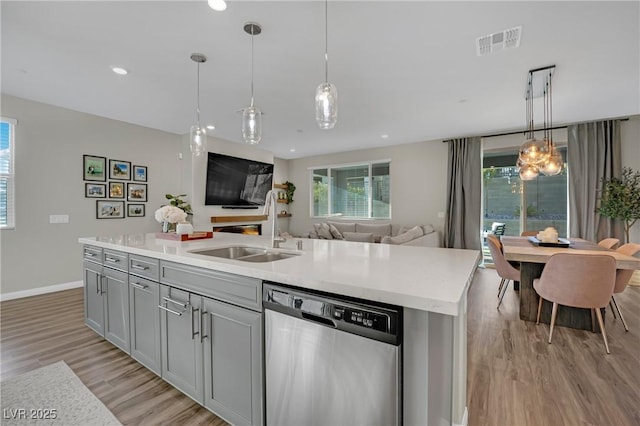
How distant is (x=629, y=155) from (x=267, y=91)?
5.70 m

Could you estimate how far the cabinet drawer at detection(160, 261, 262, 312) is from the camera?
139 centimetres

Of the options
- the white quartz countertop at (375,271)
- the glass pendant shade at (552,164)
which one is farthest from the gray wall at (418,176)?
the white quartz countertop at (375,271)

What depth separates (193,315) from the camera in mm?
1638

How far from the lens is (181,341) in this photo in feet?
A: 5.68

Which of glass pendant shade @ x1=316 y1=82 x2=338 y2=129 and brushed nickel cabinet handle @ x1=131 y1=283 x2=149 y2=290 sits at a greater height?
glass pendant shade @ x1=316 y1=82 x2=338 y2=129

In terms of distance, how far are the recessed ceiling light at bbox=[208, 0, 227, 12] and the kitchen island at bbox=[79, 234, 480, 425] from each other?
1.73 m

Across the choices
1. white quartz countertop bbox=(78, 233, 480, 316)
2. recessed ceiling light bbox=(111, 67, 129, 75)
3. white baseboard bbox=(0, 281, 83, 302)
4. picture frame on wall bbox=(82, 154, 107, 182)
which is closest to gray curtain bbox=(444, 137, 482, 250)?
white quartz countertop bbox=(78, 233, 480, 316)

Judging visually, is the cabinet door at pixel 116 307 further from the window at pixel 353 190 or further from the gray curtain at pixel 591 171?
the gray curtain at pixel 591 171

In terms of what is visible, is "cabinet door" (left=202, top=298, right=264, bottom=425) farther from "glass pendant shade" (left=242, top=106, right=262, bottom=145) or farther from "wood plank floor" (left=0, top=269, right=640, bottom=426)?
"glass pendant shade" (left=242, top=106, right=262, bottom=145)

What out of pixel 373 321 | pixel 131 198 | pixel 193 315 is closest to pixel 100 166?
pixel 131 198

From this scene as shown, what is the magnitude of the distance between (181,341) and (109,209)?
401 cm

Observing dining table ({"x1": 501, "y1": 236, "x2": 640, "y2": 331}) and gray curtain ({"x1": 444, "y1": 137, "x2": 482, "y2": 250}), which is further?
gray curtain ({"x1": 444, "y1": 137, "x2": 482, "y2": 250})

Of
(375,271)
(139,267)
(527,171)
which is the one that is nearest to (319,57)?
(375,271)

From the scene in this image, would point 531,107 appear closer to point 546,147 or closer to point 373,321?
point 546,147
